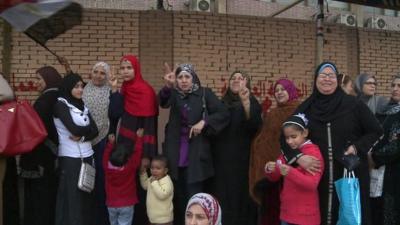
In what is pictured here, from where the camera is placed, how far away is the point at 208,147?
Answer: 4.67 metres

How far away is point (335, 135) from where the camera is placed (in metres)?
3.89

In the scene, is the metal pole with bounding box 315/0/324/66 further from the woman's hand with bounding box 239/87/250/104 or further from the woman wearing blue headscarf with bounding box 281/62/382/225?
the woman wearing blue headscarf with bounding box 281/62/382/225

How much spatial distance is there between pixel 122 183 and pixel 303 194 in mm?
1705

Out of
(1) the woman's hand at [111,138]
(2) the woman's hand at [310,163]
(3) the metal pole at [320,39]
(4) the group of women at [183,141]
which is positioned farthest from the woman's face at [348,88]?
(3) the metal pole at [320,39]

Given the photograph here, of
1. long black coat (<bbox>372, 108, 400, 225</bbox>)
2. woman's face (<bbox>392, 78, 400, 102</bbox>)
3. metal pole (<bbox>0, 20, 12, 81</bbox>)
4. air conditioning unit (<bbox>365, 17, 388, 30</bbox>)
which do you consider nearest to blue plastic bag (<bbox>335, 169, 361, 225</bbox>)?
long black coat (<bbox>372, 108, 400, 225</bbox>)

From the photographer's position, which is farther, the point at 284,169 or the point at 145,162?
the point at 145,162

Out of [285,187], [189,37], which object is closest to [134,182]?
[285,187]

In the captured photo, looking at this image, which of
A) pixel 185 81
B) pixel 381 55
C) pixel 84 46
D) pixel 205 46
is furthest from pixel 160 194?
pixel 381 55

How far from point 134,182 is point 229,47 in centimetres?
334

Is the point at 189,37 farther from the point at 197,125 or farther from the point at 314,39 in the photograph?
the point at 197,125

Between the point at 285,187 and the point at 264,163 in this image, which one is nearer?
the point at 285,187

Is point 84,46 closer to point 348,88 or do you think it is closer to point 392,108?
point 348,88

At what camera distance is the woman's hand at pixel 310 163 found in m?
3.74

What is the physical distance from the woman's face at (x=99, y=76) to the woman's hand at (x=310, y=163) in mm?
2107
